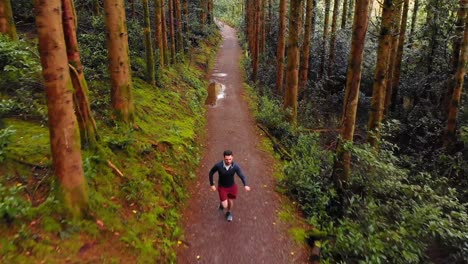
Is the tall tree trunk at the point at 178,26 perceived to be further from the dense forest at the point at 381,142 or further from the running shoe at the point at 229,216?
the running shoe at the point at 229,216

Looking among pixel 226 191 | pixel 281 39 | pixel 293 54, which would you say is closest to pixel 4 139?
pixel 226 191

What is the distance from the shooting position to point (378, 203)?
25.3 feet

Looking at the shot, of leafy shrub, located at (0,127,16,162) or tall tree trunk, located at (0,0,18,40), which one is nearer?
leafy shrub, located at (0,127,16,162)

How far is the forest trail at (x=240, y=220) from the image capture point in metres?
6.69

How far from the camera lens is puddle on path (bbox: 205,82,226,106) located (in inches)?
723

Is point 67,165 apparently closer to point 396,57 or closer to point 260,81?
point 396,57

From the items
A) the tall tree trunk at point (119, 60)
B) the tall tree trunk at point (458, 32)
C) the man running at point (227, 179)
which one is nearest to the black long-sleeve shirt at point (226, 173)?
the man running at point (227, 179)

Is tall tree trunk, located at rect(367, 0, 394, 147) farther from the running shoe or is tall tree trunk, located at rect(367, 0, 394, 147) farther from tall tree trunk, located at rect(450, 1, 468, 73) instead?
tall tree trunk, located at rect(450, 1, 468, 73)

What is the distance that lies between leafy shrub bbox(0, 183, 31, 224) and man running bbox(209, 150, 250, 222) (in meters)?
3.58

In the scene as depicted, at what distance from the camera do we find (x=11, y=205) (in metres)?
4.83

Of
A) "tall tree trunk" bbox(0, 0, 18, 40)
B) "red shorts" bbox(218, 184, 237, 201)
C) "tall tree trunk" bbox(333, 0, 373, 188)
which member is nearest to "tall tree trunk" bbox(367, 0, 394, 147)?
"tall tree trunk" bbox(333, 0, 373, 188)

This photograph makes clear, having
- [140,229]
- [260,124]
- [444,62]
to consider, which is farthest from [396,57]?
[140,229]

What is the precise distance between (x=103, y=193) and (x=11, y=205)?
1.75m

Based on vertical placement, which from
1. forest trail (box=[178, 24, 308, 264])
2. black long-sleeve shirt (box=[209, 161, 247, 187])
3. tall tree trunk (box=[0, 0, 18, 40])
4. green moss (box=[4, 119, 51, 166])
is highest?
tall tree trunk (box=[0, 0, 18, 40])
